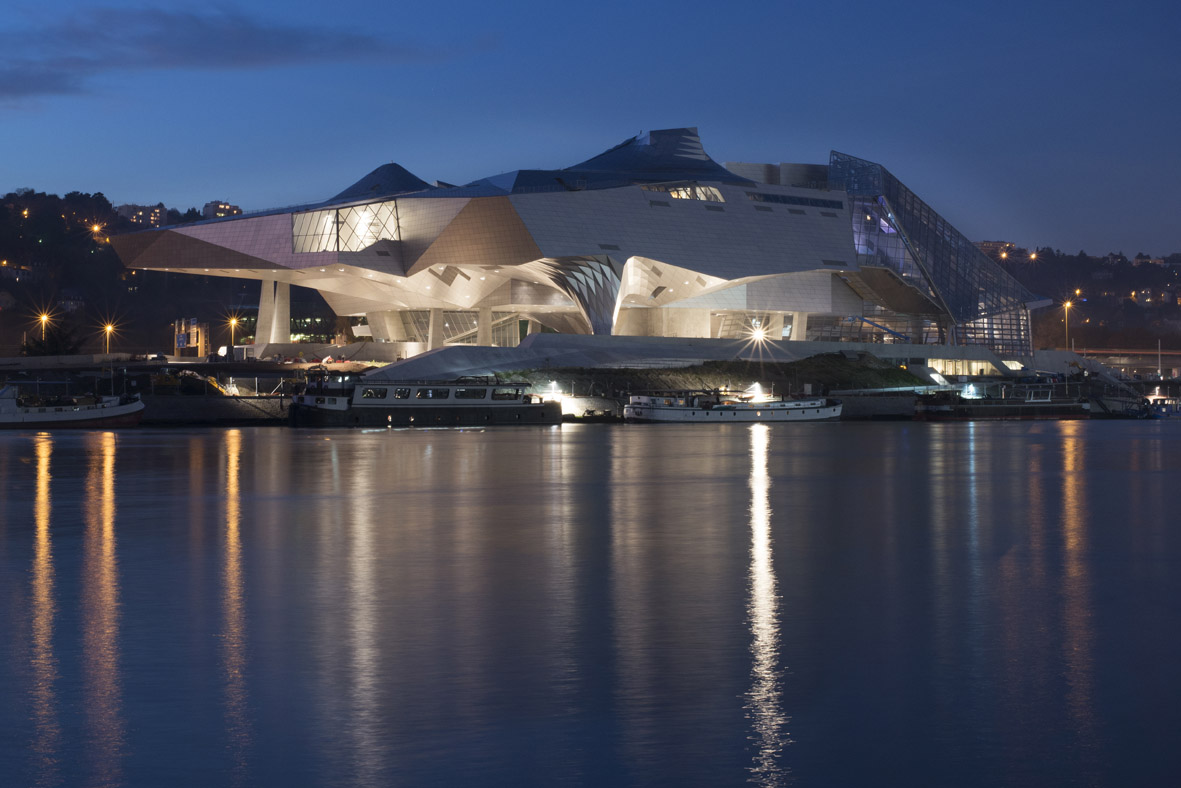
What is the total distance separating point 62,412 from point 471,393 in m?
22.2

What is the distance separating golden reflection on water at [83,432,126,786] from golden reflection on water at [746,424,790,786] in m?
4.24

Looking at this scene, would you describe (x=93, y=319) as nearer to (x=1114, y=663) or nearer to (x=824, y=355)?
(x=824, y=355)

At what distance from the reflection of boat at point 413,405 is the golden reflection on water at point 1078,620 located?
150ft

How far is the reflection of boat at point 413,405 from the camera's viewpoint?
69.1 metres

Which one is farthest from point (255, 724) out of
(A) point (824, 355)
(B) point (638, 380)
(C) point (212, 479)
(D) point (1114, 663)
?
(A) point (824, 355)

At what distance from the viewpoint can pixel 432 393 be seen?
236ft

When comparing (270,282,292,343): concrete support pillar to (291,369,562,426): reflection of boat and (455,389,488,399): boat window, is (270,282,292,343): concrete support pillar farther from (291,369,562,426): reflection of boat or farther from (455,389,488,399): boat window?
(455,389,488,399): boat window

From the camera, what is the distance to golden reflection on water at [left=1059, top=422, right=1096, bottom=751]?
944 centimetres

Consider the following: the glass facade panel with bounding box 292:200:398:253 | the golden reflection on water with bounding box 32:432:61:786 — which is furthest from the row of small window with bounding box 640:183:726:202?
the golden reflection on water with bounding box 32:432:61:786

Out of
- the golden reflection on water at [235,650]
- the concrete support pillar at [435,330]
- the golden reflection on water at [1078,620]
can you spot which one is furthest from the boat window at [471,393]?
the golden reflection on water at [235,650]

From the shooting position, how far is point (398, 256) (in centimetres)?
8944

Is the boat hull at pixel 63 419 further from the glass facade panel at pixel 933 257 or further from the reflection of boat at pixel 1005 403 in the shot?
the glass facade panel at pixel 933 257

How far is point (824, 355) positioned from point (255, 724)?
9026cm

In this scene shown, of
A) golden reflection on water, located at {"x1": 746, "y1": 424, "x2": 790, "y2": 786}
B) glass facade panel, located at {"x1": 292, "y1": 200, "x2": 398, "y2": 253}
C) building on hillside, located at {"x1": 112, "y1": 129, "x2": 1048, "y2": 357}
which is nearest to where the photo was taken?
golden reflection on water, located at {"x1": 746, "y1": 424, "x2": 790, "y2": 786}
